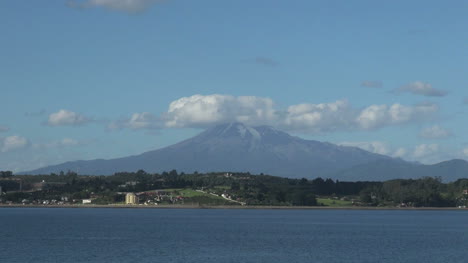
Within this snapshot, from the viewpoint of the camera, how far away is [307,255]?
7725cm

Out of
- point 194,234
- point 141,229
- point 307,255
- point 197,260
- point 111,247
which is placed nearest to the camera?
point 197,260

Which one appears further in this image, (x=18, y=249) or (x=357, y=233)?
(x=357, y=233)

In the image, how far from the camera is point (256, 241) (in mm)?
92438

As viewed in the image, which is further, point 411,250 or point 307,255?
point 411,250

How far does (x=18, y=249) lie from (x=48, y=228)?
38289mm

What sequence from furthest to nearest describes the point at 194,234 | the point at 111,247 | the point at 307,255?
the point at 194,234
the point at 111,247
the point at 307,255

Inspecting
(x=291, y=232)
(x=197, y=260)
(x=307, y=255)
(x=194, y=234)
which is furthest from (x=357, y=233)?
(x=197, y=260)

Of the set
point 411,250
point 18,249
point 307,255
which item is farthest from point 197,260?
point 411,250

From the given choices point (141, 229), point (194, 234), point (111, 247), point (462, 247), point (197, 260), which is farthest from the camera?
point (141, 229)

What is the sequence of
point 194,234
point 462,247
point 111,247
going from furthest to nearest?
point 194,234, point 462,247, point 111,247

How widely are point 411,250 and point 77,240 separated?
111ft

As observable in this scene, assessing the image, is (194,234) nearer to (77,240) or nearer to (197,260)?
(77,240)

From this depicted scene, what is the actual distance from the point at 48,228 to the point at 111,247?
38356 mm

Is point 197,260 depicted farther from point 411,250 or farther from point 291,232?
point 291,232
